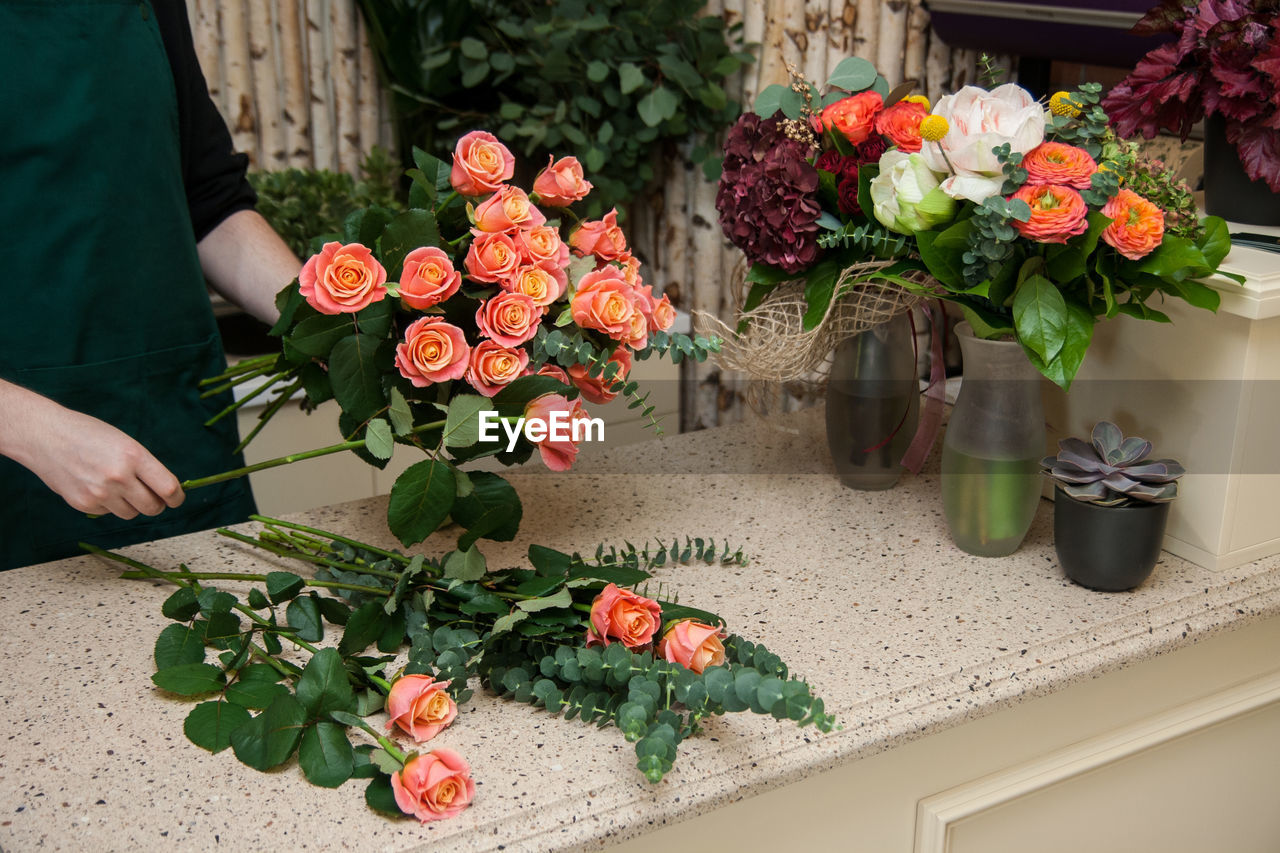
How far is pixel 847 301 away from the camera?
1122 mm

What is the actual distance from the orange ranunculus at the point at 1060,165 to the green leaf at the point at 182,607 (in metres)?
0.79

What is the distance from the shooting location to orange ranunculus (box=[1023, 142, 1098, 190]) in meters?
0.91

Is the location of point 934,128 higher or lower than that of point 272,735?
higher

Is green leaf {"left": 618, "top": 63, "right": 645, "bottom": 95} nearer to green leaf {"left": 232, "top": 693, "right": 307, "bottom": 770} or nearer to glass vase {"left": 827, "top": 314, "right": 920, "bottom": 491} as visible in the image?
glass vase {"left": 827, "top": 314, "right": 920, "bottom": 491}

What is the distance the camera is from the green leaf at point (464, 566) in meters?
0.93

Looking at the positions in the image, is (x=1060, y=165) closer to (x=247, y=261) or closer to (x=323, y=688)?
(x=323, y=688)

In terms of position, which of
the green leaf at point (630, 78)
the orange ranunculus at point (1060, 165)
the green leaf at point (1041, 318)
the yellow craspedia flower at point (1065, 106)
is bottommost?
the green leaf at point (1041, 318)

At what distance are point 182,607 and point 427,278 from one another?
1.15 ft

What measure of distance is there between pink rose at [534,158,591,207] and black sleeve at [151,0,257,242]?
0.69 m

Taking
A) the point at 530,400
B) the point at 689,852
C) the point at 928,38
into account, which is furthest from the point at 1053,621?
the point at 928,38

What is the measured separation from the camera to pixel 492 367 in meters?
0.91

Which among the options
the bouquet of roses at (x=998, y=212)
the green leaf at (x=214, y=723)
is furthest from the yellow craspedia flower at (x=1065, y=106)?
the green leaf at (x=214, y=723)

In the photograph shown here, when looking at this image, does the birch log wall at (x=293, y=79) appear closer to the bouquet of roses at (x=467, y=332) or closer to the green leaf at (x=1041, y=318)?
the bouquet of roses at (x=467, y=332)

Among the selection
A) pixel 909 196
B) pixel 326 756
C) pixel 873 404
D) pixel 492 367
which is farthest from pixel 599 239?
pixel 326 756
